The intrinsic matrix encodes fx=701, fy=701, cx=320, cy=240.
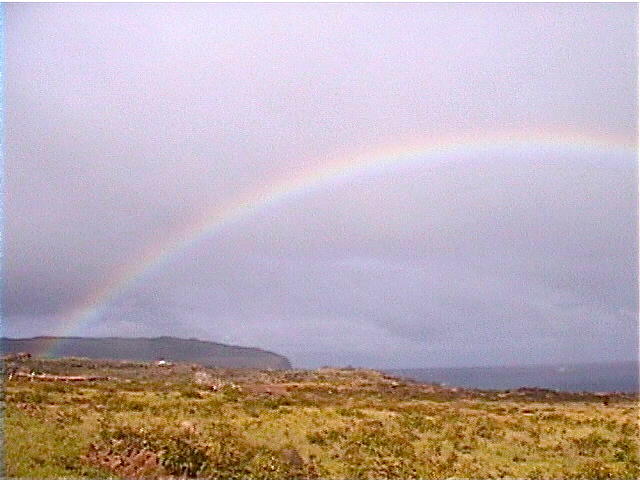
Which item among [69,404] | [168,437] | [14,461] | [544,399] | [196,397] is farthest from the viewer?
[544,399]

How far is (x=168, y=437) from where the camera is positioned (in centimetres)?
2162

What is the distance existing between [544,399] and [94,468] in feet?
202

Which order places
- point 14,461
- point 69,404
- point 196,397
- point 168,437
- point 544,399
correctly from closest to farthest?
point 14,461 → point 168,437 → point 69,404 → point 196,397 → point 544,399

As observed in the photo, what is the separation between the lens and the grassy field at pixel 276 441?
1948 cm

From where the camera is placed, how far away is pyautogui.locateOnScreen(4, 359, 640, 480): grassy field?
19.5m

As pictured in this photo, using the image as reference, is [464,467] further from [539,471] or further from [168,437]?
[168,437]

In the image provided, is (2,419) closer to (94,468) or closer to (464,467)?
(94,468)

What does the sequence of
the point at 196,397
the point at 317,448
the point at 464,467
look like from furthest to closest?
the point at 196,397, the point at 317,448, the point at 464,467

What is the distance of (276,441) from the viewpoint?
26.4m

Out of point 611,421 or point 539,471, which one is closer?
point 539,471

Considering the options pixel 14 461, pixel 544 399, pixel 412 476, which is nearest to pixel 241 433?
pixel 412 476

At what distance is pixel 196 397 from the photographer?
39.6 metres

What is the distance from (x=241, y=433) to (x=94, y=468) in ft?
29.5

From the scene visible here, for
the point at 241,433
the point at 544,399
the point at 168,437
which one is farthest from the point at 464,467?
the point at 544,399
